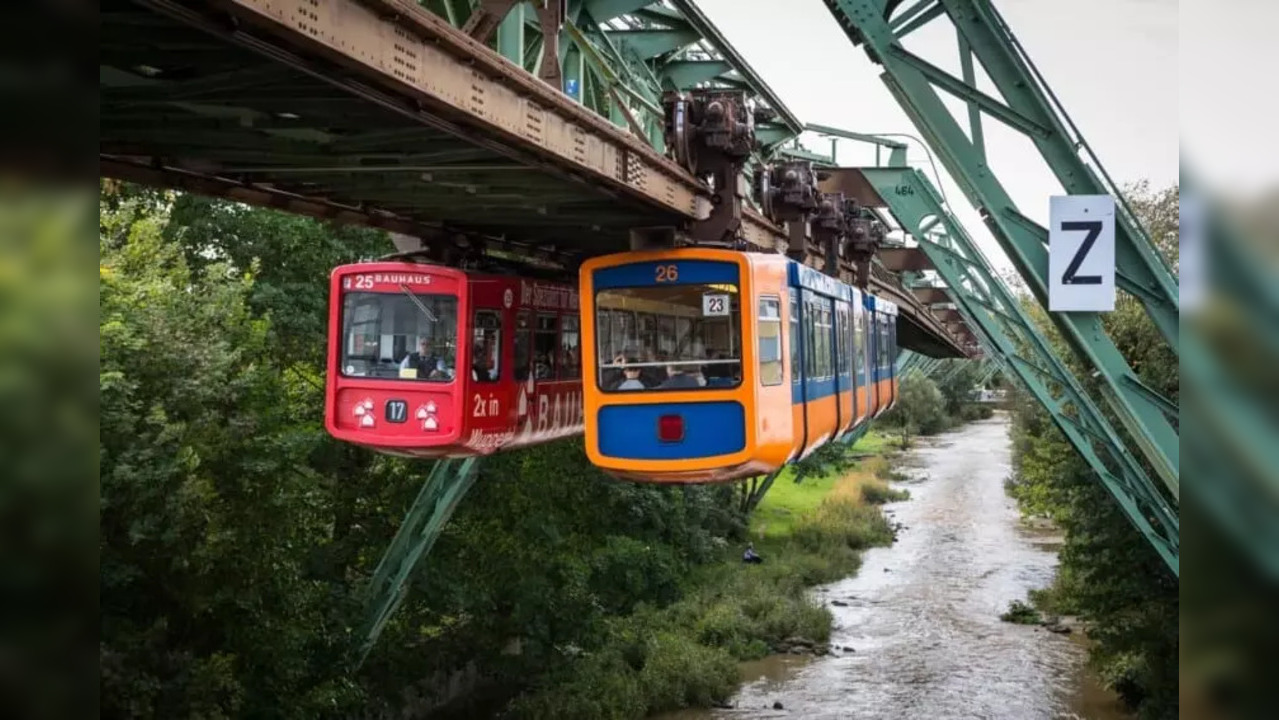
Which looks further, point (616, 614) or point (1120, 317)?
point (616, 614)

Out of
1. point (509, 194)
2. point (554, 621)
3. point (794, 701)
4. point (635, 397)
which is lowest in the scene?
point (794, 701)

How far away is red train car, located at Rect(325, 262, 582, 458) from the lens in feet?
30.5

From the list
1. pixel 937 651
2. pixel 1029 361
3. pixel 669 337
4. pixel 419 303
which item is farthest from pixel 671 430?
pixel 937 651

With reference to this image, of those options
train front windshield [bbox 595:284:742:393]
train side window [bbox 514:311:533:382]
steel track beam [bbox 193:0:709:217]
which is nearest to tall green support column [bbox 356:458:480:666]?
train side window [bbox 514:311:533:382]

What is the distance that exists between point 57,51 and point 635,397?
7298mm

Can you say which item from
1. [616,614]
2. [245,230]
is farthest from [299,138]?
[616,614]

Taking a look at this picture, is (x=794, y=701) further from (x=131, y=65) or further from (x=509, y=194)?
(x=131, y=65)

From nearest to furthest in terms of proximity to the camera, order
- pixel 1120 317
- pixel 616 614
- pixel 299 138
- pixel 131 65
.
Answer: pixel 131 65 → pixel 299 138 → pixel 1120 317 → pixel 616 614

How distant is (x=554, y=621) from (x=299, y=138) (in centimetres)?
1262

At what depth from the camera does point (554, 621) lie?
17.6m

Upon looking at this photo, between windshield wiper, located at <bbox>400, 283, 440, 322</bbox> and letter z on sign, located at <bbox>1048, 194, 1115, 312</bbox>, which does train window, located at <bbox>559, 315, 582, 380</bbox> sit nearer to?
windshield wiper, located at <bbox>400, 283, 440, 322</bbox>

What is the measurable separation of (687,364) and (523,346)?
2735 millimetres

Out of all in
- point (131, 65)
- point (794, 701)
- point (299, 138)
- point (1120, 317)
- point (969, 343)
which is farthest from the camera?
point (969, 343)

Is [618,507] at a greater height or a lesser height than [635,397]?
lesser
